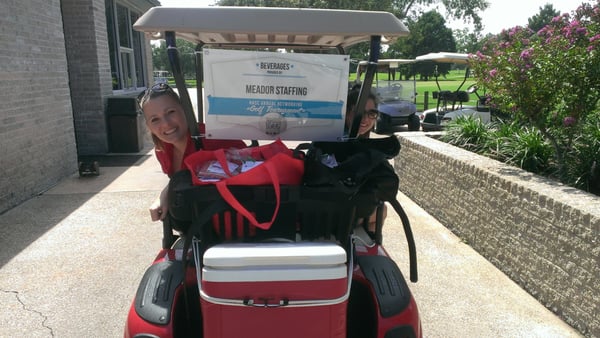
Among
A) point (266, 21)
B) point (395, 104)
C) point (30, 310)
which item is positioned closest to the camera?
point (266, 21)

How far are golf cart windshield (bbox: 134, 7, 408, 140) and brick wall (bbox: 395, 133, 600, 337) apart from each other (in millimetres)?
1744

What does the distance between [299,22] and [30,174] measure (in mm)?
5288

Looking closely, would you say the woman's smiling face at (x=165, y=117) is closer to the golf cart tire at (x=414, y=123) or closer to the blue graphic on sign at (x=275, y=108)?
the blue graphic on sign at (x=275, y=108)

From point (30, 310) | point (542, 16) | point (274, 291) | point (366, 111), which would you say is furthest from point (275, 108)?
point (542, 16)

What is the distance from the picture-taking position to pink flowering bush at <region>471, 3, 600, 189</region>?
3584mm

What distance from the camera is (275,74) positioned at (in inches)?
71.7

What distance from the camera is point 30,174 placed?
5695 millimetres

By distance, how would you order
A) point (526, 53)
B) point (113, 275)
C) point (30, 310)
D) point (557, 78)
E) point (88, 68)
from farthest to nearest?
point (88, 68)
point (526, 53)
point (557, 78)
point (113, 275)
point (30, 310)

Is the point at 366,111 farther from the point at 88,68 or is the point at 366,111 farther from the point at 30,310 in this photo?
the point at 88,68

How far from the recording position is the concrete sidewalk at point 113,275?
2.89m

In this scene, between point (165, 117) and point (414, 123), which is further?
point (414, 123)

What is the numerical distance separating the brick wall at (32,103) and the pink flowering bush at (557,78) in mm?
5186

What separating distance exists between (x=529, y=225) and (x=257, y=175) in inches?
96.2

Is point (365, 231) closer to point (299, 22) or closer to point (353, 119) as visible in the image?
point (353, 119)
